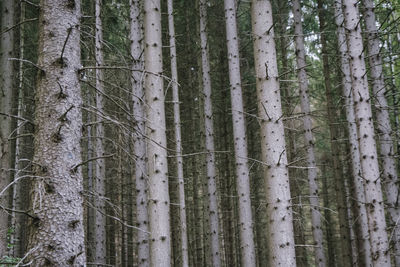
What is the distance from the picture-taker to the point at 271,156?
4.63m

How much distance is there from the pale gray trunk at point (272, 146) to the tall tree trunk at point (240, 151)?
3353mm

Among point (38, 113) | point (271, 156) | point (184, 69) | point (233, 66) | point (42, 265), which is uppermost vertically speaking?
point (184, 69)

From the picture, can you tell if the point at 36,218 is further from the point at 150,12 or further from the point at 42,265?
the point at 150,12

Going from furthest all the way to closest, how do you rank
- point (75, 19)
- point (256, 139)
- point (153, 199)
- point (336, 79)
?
point (256, 139)
point (336, 79)
point (153, 199)
point (75, 19)

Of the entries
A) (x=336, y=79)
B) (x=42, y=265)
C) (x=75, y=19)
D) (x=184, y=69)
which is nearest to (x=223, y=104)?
(x=184, y=69)

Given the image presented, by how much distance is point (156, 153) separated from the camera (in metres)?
5.12

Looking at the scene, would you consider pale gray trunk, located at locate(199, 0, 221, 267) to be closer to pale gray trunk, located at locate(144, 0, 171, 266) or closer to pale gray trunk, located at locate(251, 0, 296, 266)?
pale gray trunk, located at locate(144, 0, 171, 266)

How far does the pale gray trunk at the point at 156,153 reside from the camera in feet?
16.5

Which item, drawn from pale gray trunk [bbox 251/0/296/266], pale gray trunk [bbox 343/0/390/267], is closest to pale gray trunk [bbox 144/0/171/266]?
pale gray trunk [bbox 251/0/296/266]

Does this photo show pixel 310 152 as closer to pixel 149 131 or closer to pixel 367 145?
pixel 367 145

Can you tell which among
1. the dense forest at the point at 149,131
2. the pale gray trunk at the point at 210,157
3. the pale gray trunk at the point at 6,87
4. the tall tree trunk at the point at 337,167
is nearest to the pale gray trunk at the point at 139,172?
the dense forest at the point at 149,131

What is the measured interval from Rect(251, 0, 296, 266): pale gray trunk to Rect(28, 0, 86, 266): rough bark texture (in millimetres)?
2393

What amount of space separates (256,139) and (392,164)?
7978 millimetres

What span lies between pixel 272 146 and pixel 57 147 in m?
2.66
